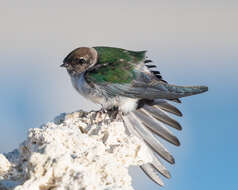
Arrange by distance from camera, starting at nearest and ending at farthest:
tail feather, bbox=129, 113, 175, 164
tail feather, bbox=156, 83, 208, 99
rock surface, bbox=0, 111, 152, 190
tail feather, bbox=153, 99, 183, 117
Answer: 1. rock surface, bbox=0, 111, 152, 190
2. tail feather, bbox=129, 113, 175, 164
3. tail feather, bbox=156, 83, 208, 99
4. tail feather, bbox=153, 99, 183, 117

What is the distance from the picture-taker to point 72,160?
4.06 meters

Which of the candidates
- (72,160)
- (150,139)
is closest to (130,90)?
(150,139)

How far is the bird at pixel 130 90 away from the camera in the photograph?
7555 mm

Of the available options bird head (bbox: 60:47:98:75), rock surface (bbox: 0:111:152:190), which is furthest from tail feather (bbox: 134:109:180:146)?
rock surface (bbox: 0:111:152:190)

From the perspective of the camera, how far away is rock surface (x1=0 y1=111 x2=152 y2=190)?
388cm

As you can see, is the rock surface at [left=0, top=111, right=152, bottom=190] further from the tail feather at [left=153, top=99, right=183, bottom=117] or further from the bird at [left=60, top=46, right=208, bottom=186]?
the tail feather at [left=153, top=99, right=183, bottom=117]

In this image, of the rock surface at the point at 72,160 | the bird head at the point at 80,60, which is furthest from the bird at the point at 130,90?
the rock surface at the point at 72,160

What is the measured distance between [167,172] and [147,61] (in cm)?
183

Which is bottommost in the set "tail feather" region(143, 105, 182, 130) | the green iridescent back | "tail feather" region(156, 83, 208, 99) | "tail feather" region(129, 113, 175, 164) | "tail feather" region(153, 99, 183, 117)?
"tail feather" region(129, 113, 175, 164)

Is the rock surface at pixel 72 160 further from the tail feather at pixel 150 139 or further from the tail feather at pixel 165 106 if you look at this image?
the tail feather at pixel 165 106

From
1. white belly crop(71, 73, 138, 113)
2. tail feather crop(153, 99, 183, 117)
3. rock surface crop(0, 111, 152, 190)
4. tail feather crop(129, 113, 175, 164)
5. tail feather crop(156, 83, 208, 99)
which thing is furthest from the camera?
tail feather crop(153, 99, 183, 117)

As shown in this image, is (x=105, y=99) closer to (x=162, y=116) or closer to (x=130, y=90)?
(x=130, y=90)

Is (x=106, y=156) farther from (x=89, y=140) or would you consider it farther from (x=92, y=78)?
(x=92, y=78)

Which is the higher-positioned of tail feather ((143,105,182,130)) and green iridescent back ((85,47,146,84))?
green iridescent back ((85,47,146,84))
